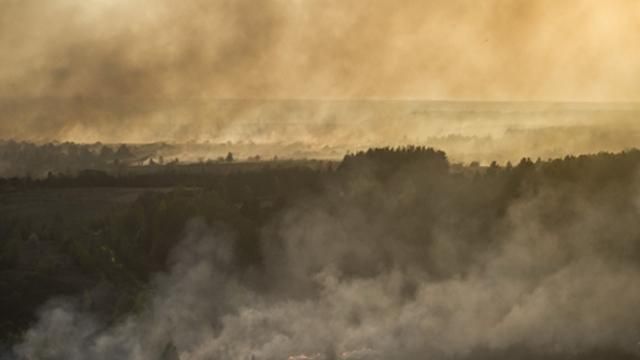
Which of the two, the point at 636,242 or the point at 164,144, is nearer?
the point at 636,242

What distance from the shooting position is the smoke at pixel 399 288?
48969 mm

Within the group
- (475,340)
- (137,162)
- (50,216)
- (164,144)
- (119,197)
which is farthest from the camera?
(164,144)

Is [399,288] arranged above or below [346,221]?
below

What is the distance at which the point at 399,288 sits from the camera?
57.2 m

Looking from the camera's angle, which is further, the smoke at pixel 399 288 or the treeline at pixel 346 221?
the treeline at pixel 346 221

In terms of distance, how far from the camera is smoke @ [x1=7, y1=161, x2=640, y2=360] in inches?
1928

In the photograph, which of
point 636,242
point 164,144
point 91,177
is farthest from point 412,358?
point 164,144

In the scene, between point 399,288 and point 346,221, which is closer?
point 399,288

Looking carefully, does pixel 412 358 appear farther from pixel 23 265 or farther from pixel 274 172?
pixel 274 172

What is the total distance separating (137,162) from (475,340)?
102462 millimetres

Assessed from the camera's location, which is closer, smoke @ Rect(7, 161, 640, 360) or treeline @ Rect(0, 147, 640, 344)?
smoke @ Rect(7, 161, 640, 360)

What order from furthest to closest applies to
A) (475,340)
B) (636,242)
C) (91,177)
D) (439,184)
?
1. (91,177)
2. (439,184)
3. (636,242)
4. (475,340)

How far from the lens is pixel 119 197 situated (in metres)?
88.7

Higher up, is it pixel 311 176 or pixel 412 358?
pixel 311 176
